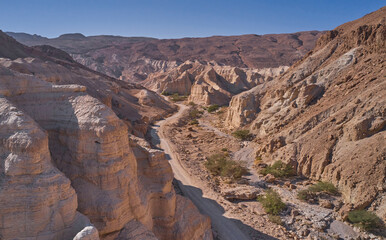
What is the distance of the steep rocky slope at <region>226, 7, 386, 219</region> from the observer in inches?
620

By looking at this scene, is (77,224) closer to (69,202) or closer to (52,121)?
(69,202)

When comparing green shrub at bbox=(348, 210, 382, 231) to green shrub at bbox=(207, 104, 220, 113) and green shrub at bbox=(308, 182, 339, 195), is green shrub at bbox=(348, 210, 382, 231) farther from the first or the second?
green shrub at bbox=(207, 104, 220, 113)

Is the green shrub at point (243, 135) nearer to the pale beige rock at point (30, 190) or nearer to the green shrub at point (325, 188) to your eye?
the green shrub at point (325, 188)

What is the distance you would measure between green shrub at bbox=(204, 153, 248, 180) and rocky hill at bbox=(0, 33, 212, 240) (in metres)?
8.40

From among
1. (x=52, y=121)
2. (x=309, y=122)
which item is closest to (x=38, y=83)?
(x=52, y=121)

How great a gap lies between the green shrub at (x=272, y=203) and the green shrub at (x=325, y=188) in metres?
2.47

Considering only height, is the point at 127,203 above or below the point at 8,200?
below

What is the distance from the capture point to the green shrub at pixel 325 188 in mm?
16438

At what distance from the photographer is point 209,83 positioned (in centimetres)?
5884

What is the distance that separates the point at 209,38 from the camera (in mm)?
148500

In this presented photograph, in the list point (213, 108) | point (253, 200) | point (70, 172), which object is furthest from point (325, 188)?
point (213, 108)

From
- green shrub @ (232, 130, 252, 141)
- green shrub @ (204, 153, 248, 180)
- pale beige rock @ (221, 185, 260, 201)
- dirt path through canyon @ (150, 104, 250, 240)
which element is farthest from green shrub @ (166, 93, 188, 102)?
pale beige rock @ (221, 185, 260, 201)

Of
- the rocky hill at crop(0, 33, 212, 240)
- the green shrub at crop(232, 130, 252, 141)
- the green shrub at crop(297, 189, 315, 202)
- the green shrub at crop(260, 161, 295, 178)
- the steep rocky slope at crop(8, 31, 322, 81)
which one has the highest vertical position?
the steep rocky slope at crop(8, 31, 322, 81)

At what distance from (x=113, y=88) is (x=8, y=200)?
4064 cm
